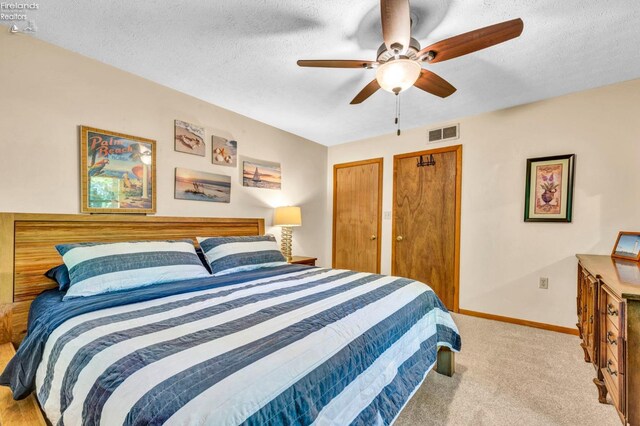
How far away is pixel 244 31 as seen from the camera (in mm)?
1894

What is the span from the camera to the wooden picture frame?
222 cm

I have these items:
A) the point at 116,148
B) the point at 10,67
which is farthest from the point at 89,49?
the point at 116,148

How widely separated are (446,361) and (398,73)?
6.62 ft

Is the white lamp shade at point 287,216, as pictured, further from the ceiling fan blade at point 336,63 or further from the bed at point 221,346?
the ceiling fan blade at point 336,63

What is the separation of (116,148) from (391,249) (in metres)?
3.41

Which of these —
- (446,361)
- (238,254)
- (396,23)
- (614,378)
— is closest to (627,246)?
(614,378)

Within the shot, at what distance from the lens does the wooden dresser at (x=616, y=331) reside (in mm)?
1277

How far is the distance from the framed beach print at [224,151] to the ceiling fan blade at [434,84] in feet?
6.90

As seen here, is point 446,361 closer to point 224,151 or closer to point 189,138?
point 224,151

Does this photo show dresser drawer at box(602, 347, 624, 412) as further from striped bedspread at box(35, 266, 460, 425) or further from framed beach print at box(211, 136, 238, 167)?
framed beach print at box(211, 136, 238, 167)

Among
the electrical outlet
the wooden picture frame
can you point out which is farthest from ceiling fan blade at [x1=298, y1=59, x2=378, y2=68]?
the electrical outlet

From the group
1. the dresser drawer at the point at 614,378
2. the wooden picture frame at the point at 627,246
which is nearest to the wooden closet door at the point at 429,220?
the wooden picture frame at the point at 627,246

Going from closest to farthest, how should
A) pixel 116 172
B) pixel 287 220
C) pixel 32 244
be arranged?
pixel 32 244 < pixel 116 172 < pixel 287 220

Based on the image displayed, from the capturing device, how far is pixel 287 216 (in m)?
3.50
